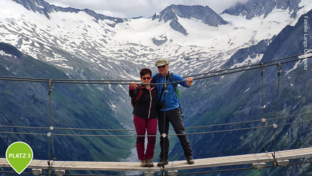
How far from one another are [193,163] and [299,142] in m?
198

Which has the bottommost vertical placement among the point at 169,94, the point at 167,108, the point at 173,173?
the point at 173,173

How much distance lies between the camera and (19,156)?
15.4m

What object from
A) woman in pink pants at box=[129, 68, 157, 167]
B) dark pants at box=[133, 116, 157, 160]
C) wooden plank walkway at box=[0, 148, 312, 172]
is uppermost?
woman in pink pants at box=[129, 68, 157, 167]

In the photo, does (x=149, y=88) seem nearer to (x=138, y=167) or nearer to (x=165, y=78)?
(x=165, y=78)

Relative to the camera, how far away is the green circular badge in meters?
14.7

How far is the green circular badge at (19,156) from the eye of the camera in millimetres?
14688

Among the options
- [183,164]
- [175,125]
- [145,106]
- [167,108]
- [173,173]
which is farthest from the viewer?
[175,125]

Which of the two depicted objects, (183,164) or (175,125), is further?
(175,125)

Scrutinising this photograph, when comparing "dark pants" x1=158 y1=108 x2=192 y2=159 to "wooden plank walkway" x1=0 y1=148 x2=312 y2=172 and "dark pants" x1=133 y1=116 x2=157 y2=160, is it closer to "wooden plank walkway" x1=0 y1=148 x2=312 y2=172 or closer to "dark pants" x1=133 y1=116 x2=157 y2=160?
"dark pants" x1=133 y1=116 x2=157 y2=160

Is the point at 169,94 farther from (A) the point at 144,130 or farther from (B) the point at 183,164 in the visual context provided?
(B) the point at 183,164

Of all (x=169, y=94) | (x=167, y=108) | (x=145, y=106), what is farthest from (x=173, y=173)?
(x=169, y=94)

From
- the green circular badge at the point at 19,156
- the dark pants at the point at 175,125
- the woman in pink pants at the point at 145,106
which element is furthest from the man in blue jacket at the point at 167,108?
the green circular badge at the point at 19,156

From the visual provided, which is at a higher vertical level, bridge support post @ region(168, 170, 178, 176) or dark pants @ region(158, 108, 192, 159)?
dark pants @ region(158, 108, 192, 159)

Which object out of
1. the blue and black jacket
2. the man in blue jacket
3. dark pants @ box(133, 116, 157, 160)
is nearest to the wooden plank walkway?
the man in blue jacket
